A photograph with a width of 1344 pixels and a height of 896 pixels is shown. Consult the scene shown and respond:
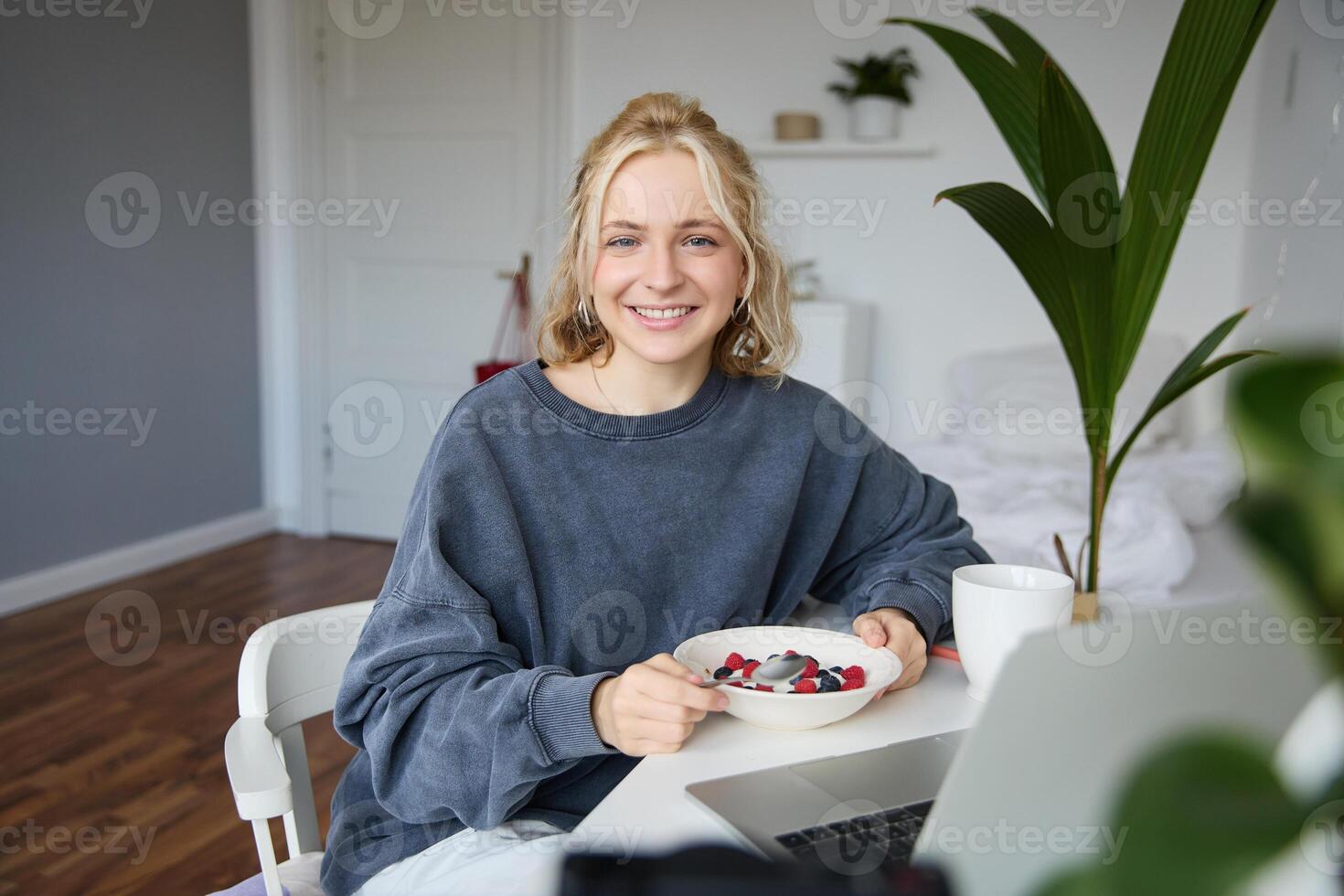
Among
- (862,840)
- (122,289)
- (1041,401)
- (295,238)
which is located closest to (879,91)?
(1041,401)

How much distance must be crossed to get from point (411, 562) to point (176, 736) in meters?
1.84

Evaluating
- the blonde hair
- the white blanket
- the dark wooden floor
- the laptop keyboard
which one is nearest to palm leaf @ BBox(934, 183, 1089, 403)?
the blonde hair

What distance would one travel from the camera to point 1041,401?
122 inches

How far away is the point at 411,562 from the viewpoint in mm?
1027

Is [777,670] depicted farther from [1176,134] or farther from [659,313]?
[1176,134]

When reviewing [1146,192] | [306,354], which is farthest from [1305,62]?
[306,354]

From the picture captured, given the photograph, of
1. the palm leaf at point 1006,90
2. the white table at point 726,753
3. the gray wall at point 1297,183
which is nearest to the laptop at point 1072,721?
the white table at point 726,753

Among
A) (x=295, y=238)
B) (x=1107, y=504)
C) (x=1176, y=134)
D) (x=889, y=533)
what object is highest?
(x=1176, y=134)

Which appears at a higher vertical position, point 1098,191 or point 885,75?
point 885,75

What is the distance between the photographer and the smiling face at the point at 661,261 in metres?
1.19

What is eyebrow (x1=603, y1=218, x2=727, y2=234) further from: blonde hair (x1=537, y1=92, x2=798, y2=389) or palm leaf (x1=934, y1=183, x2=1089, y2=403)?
palm leaf (x1=934, y1=183, x2=1089, y2=403)

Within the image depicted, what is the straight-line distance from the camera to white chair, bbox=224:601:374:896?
951 millimetres

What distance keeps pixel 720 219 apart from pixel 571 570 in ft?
1.34

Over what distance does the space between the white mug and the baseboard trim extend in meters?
3.17
